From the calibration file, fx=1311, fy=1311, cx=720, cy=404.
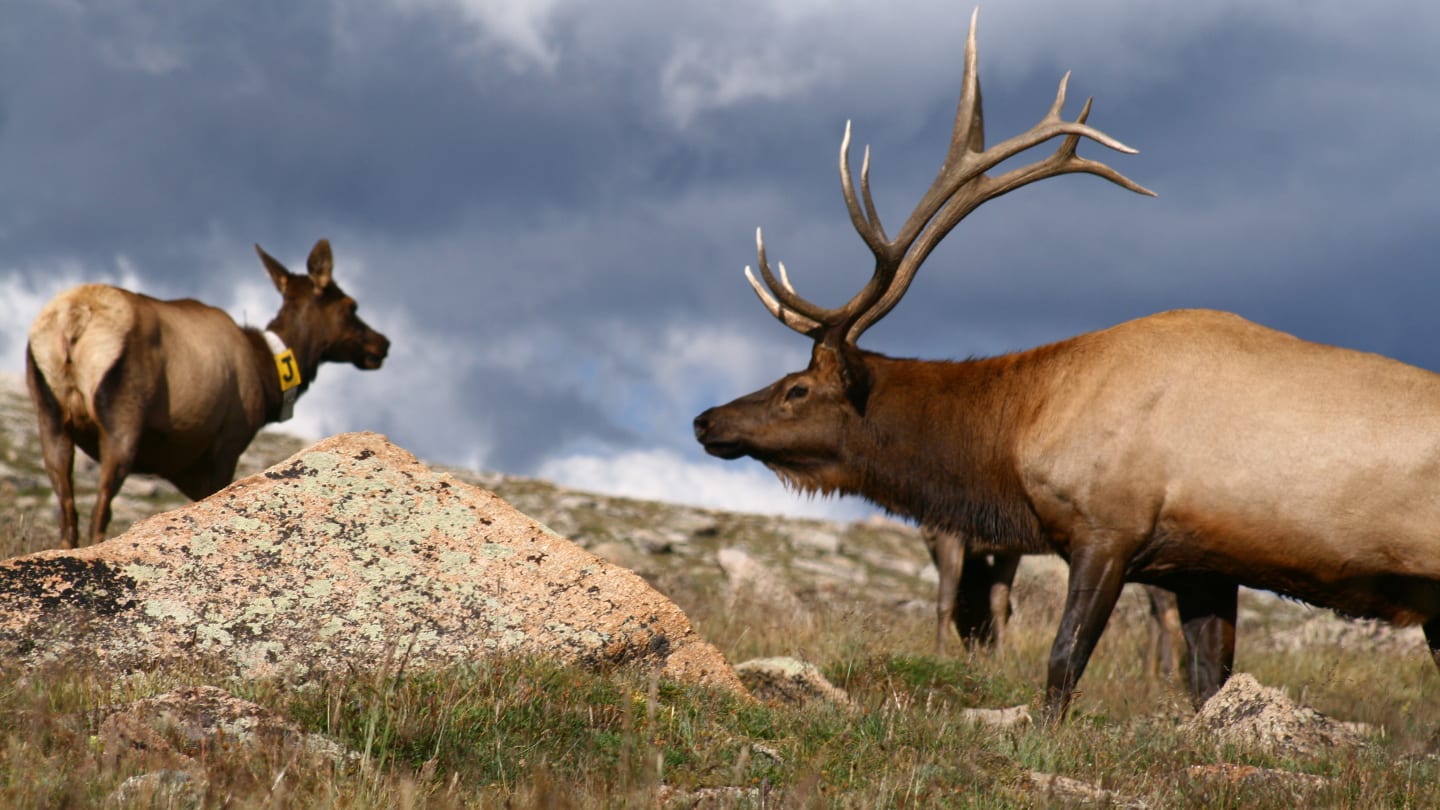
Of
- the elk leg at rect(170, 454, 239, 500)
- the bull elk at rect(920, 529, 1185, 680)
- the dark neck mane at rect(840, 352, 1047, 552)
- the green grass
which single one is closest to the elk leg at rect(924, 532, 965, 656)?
the bull elk at rect(920, 529, 1185, 680)

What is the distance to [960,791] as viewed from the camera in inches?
162

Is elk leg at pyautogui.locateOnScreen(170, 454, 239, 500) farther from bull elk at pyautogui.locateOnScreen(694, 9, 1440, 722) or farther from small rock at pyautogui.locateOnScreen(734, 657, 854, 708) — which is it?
small rock at pyautogui.locateOnScreen(734, 657, 854, 708)

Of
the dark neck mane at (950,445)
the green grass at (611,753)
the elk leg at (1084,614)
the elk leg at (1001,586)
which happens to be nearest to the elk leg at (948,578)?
the elk leg at (1001,586)

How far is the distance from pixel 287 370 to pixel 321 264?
110cm

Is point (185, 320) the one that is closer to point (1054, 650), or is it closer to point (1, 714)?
point (1, 714)

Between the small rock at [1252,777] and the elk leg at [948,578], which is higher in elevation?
the elk leg at [948,578]

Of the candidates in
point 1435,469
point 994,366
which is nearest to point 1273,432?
point 1435,469

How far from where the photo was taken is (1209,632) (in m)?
6.70

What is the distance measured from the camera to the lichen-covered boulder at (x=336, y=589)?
4938 millimetres

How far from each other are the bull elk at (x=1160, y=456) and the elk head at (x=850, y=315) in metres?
0.02

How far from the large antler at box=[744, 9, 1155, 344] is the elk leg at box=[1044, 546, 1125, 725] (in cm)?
198

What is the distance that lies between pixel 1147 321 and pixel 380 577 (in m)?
3.98

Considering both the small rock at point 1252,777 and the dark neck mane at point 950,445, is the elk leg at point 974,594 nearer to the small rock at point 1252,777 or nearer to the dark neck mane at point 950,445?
the dark neck mane at point 950,445

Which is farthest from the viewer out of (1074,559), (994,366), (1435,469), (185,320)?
(185,320)
